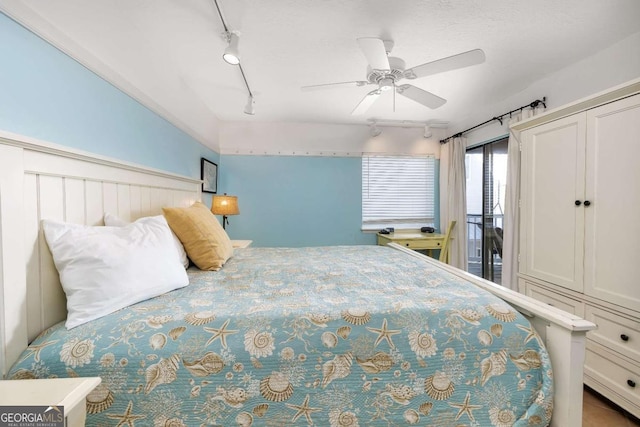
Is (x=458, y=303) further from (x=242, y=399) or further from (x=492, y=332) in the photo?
(x=242, y=399)

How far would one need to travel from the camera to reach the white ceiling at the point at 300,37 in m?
1.44

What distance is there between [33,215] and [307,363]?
1.17m

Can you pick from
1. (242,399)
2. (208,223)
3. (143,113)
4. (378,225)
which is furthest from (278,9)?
(378,225)

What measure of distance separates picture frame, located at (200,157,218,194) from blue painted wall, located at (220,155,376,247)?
20 cm

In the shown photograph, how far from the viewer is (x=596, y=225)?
63.8 inches

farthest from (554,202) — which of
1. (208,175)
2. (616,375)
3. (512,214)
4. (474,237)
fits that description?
(208,175)

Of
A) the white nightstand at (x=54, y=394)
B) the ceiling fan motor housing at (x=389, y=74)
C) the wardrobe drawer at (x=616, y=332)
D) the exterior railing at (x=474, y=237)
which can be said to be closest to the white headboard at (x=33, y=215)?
the white nightstand at (x=54, y=394)

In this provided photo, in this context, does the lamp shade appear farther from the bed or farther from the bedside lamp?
the bed

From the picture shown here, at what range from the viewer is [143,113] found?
5.93 feet

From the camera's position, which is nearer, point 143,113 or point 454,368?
point 454,368

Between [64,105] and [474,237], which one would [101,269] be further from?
A: [474,237]

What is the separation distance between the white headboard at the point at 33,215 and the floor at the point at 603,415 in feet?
8.93

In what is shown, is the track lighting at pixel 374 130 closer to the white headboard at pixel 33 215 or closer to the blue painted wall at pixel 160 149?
the blue painted wall at pixel 160 149

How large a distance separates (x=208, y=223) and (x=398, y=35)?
1873mm
